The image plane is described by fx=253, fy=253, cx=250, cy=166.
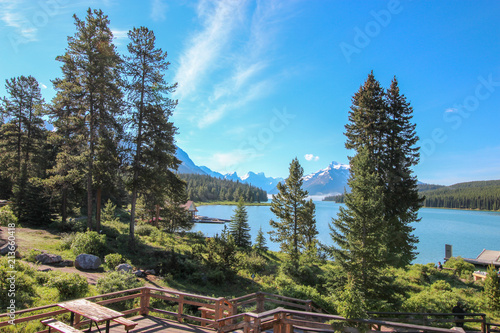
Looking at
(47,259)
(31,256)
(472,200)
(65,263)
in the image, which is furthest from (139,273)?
Result: (472,200)

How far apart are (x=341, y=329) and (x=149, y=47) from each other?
71.1 ft

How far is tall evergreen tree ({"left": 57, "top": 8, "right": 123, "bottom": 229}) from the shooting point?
18.8 meters

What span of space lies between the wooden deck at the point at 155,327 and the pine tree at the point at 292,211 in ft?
59.2

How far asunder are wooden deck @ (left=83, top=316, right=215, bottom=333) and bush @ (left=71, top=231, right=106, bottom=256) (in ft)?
33.2

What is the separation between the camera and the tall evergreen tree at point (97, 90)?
741 inches

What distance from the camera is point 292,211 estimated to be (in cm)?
2542

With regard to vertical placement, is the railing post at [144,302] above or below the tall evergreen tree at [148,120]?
below

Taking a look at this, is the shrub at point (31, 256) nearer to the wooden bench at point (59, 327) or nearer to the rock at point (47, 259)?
the rock at point (47, 259)

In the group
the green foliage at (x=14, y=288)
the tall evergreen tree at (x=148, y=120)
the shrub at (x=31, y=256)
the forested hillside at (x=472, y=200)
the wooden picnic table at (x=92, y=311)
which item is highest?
the tall evergreen tree at (x=148, y=120)

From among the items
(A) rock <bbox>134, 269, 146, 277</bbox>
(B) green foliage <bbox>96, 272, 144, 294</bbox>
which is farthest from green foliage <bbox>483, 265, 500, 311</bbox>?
(A) rock <bbox>134, 269, 146, 277</bbox>

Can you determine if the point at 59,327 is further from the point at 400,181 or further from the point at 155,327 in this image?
the point at 400,181

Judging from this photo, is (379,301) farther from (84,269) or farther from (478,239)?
(478,239)

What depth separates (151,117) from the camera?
65.7 ft

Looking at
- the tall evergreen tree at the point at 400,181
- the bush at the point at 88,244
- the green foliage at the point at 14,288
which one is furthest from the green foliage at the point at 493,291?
the bush at the point at 88,244
